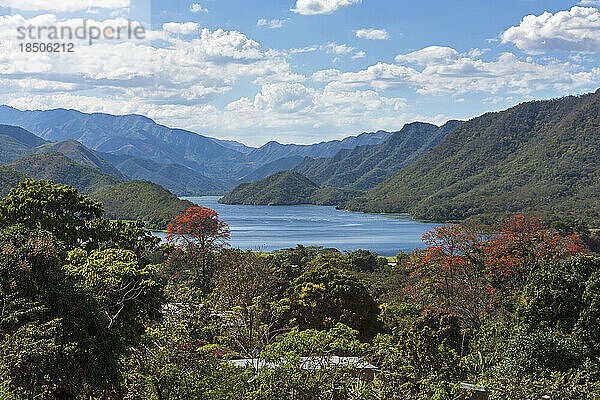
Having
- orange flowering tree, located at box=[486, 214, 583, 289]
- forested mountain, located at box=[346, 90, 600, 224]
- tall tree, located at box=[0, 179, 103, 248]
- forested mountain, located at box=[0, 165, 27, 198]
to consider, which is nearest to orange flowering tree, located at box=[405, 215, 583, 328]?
orange flowering tree, located at box=[486, 214, 583, 289]

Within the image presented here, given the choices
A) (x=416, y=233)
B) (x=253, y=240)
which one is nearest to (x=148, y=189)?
(x=253, y=240)

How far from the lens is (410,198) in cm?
16500

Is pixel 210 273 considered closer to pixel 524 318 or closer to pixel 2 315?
pixel 524 318

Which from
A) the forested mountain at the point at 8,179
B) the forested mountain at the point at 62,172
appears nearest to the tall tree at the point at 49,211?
the forested mountain at the point at 8,179

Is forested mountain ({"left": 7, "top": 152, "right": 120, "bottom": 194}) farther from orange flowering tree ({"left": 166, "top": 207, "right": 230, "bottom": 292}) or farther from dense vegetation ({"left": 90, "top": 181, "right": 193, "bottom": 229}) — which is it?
orange flowering tree ({"left": 166, "top": 207, "right": 230, "bottom": 292})

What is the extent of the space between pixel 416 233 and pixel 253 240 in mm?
37792

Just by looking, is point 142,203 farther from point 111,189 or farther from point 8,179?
point 8,179

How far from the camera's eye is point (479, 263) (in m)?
26.9

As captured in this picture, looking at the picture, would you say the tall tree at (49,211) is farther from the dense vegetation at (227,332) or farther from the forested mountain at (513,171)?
the forested mountain at (513,171)

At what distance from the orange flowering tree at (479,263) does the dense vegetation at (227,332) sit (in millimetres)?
388

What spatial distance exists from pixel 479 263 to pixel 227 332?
50.2ft

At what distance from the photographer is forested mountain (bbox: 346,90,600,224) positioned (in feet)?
409

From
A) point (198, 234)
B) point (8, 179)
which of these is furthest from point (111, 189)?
point (198, 234)

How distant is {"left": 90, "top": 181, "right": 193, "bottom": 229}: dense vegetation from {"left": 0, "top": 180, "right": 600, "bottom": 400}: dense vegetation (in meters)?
80.2
